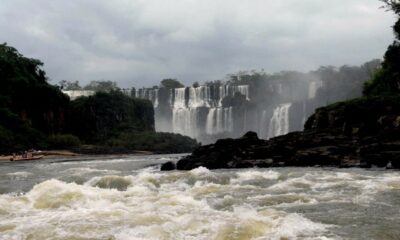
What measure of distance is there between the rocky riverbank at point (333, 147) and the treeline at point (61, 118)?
44888mm

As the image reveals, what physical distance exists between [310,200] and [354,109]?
29481 mm

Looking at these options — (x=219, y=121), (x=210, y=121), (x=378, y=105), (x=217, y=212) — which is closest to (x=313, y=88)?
(x=219, y=121)

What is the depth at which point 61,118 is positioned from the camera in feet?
318

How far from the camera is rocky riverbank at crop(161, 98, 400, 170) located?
29.0 metres

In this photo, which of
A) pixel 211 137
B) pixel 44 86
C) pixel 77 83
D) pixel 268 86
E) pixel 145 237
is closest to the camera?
pixel 145 237

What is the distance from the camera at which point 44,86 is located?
92.0 m

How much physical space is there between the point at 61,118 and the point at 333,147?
245ft

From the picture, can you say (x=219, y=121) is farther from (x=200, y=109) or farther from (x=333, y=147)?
(x=333, y=147)

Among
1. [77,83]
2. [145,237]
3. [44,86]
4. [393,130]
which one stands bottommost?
[145,237]

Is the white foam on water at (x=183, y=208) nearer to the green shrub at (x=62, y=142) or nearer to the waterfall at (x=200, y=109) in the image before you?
the green shrub at (x=62, y=142)

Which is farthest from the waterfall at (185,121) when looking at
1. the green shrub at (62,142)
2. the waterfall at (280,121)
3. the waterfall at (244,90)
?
the green shrub at (62,142)

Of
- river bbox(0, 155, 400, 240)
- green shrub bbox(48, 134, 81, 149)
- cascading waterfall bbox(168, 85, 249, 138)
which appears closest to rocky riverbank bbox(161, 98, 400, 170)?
river bbox(0, 155, 400, 240)

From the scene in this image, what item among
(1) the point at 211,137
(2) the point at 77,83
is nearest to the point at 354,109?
(1) the point at 211,137

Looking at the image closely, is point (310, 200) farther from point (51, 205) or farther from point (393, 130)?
point (393, 130)
